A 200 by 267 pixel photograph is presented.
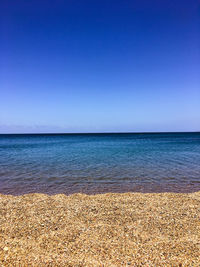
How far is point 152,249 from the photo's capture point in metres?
4.46

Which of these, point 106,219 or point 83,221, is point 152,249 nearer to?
point 106,219

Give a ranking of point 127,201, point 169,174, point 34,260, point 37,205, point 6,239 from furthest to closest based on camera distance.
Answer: point 169,174
point 127,201
point 37,205
point 6,239
point 34,260

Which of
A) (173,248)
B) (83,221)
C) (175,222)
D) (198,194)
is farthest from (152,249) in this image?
(198,194)

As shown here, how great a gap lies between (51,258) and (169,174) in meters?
12.0

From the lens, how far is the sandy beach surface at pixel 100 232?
4121mm

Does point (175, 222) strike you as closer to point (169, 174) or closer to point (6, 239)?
point (6, 239)

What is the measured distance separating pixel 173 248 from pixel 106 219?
7.95 feet

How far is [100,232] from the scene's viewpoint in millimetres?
5289

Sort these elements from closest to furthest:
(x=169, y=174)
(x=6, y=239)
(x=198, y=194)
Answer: (x=6, y=239) < (x=198, y=194) < (x=169, y=174)

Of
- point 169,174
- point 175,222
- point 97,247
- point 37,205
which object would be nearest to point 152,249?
point 97,247

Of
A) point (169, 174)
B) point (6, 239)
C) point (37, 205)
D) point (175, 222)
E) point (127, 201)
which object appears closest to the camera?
point (6, 239)

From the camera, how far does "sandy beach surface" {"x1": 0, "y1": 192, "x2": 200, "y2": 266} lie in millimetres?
4121

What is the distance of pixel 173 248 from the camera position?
451 centimetres

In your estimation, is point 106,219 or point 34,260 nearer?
point 34,260
